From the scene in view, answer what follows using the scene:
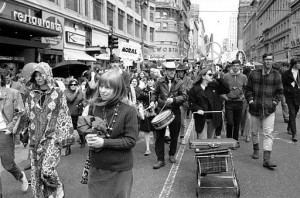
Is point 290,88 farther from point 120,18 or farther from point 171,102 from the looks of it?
point 120,18

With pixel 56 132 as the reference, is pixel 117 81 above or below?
above

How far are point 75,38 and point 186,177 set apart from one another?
19.8 m

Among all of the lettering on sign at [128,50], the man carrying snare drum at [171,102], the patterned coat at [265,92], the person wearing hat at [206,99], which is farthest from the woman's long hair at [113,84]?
the lettering on sign at [128,50]

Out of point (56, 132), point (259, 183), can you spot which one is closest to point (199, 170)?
point (259, 183)

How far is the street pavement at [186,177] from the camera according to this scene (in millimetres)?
5184

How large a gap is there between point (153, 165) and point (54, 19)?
16624 millimetres

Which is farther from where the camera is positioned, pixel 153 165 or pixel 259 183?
pixel 153 165

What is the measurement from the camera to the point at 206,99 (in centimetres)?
677

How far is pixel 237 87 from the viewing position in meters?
8.23

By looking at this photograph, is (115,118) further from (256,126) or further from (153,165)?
(256,126)

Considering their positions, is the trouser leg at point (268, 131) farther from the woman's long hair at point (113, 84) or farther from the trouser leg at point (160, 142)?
the woman's long hair at point (113, 84)

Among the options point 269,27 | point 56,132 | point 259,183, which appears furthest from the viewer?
point 269,27

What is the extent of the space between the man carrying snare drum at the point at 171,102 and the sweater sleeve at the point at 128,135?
3.41 meters

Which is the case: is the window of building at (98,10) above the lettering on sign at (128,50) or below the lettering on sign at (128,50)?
above
